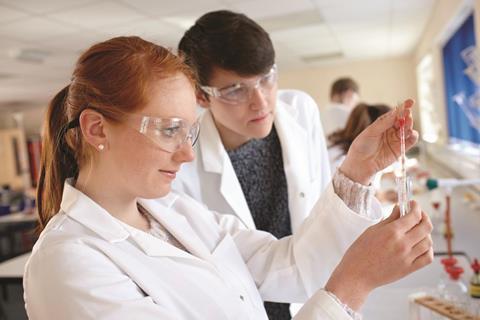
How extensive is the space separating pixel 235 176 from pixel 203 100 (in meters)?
0.32

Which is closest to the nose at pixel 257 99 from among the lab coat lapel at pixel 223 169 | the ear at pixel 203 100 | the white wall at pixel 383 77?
the ear at pixel 203 100

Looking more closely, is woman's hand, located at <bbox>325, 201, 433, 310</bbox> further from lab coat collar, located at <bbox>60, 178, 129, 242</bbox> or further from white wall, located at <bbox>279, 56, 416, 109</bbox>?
white wall, located at <bbox>279, 56, 416, 109</bbox>

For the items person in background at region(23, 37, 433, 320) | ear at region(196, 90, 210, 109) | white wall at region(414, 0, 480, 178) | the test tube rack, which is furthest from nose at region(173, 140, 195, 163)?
white wall at region(414, 0, 480, 178)

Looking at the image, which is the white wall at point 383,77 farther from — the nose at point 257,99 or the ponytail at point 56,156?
the ponytail at point 56,156

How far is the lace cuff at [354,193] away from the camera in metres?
1.21

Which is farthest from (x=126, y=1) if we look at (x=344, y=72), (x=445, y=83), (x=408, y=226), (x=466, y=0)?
(x=344, y=72)

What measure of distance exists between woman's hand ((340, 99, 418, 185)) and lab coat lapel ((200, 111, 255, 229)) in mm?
543

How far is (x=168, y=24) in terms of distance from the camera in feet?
18.4

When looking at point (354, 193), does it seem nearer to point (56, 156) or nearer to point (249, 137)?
point (249, 137)

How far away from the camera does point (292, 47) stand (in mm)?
8242

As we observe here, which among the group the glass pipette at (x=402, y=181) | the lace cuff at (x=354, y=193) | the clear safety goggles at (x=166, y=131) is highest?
the clear safety goggles at (x=166, y=131)

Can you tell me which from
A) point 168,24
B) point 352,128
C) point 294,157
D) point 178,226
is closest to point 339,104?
point 168,24

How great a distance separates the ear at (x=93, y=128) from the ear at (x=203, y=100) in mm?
614

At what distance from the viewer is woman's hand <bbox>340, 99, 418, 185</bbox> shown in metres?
1.14
